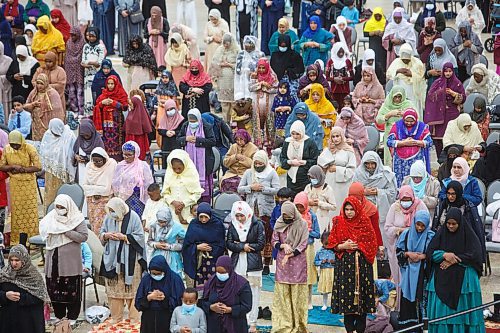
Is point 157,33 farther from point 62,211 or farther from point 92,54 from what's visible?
point 62,211

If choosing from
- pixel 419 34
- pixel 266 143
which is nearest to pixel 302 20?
pixel 419 34

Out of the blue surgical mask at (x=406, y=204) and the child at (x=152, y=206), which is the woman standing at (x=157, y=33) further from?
the blue surgical mask at (x=406, y=204)

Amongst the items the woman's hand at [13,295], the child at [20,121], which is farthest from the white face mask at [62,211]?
the child at [20,121]

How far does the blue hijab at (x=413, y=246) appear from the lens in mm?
14883

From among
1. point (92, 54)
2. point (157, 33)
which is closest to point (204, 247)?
point (92, 54)

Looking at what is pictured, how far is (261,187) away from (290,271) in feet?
5.42

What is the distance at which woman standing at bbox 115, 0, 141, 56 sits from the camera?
23.7 metres

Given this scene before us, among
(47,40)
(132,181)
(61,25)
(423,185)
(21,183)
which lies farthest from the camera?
(61,25)

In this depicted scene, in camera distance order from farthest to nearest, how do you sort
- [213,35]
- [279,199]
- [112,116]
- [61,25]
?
[61,25] < [213,35] < [112,116] < [279,199]

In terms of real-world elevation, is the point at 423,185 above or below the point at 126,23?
below

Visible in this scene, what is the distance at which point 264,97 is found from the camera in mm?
20359

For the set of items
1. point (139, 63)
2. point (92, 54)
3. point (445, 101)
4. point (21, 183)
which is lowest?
point (21, 183)

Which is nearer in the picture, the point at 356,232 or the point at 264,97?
the point at 356,232

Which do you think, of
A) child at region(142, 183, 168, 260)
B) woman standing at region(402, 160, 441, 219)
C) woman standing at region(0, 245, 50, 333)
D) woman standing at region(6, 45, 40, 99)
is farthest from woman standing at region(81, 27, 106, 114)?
woman standing at region(0, 245, 50, 333)
